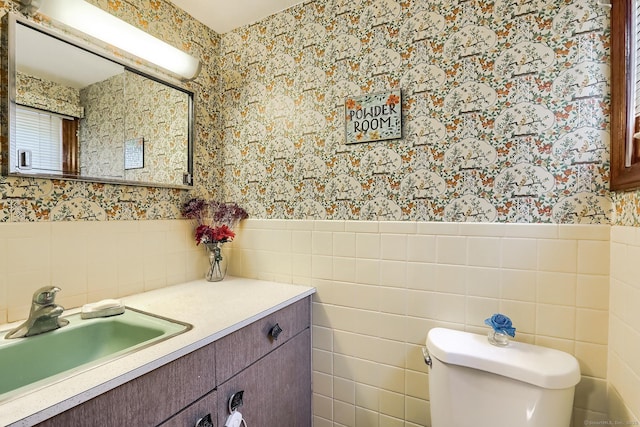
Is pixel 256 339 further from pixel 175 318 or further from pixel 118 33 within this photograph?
pixel 118 33

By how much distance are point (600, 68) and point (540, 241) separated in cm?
60

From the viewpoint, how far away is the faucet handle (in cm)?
92

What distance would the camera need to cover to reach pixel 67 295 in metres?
1.11

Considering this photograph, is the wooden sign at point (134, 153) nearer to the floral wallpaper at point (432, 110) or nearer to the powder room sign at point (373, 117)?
the floral wallpaper at point (432, 110)

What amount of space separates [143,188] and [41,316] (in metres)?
0.64

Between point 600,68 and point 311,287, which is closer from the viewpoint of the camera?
point 600,68

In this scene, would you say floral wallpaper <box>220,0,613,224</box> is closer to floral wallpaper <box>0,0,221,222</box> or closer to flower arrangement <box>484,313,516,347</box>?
floral wallpaper <box>0,0,221,222</box>

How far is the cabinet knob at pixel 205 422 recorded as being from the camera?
849 mm

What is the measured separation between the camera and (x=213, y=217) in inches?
64.2

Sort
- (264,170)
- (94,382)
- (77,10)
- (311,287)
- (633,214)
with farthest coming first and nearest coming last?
(264,170)
(311,287)
(77,10)
(633,214)
(94,382)

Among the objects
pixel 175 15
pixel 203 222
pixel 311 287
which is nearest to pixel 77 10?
pixel 175 15

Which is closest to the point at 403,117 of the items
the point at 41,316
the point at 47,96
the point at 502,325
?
the point at 502,325

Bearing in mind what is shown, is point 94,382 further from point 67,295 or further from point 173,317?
point 67,295

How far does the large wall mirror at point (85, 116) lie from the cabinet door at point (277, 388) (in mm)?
940
